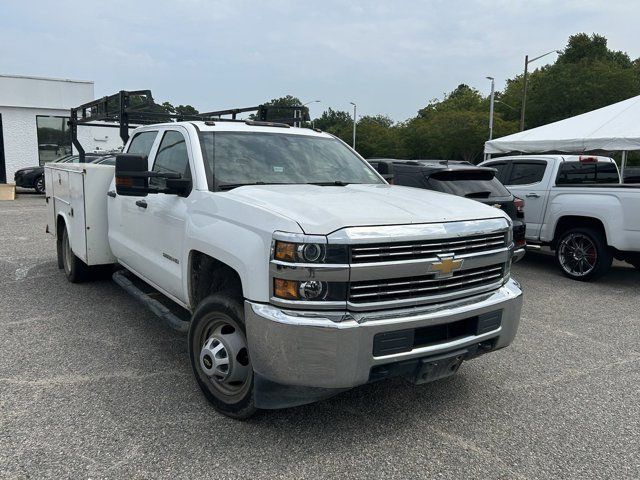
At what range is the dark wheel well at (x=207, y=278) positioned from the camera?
3.48 metres

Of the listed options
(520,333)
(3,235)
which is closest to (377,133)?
(3,235)

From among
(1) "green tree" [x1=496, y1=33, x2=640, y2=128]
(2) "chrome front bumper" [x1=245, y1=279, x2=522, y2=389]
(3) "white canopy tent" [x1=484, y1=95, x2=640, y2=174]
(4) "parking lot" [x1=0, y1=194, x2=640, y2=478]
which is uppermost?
(1) "green tree" [x1=496, y1=33, x2=640, y2=128]

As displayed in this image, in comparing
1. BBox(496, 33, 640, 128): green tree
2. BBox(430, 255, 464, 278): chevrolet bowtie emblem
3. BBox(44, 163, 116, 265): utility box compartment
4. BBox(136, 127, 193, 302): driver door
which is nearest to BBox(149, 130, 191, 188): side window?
BBox(136, 127, 193, 302): driver door

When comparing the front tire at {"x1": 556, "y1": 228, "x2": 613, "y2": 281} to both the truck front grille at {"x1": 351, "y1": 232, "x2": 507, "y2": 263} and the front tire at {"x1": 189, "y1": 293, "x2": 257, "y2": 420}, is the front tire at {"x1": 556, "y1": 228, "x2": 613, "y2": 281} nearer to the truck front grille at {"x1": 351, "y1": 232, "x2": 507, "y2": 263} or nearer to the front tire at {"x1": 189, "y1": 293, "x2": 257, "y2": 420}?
the truck front grille at {"x1": 351, "y1": 232, "x2": 507, "y2": 263}

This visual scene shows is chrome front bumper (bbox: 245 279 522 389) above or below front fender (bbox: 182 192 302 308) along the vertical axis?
below

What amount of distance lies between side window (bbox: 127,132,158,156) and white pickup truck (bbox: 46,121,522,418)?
63cm

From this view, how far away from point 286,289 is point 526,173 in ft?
24.6

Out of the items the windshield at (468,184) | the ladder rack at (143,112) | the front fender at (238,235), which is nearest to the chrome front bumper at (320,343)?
the front fender at (238,235)

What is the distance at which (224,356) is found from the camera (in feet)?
11.0

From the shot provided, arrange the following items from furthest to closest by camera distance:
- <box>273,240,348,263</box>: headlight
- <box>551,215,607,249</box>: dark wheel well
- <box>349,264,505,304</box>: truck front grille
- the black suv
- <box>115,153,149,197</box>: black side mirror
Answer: <box>551,215,607,249</box>: dark wheel well < the black suv < <box>115,153,149,197</box>: black side mirror < <box>349,264,505,304</box>: truck front grille < <box>273,240,348,263</box>: headlight

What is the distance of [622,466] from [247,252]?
2.45 metres

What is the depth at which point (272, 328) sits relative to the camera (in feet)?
9.38

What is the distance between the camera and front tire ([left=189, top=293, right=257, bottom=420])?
324cm

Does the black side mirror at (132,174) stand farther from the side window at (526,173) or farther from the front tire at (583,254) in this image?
the side window at (526,173)
